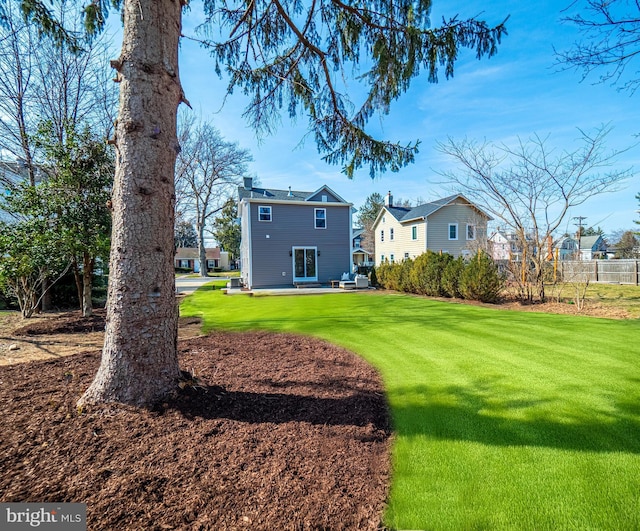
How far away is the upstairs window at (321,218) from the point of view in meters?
18.0

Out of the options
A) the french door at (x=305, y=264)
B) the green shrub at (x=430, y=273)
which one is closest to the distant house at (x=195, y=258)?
the french door at (x=305, y=264)

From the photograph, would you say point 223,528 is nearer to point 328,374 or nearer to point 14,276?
point 328,374

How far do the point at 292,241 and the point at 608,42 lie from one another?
15014 mm

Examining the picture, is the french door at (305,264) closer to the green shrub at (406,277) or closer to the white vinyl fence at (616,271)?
the green shrub at (406,277)

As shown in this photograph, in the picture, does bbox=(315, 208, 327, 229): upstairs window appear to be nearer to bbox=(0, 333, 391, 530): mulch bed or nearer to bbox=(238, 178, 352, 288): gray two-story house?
bbox=(238, 178, 352, 288): gray two-story house

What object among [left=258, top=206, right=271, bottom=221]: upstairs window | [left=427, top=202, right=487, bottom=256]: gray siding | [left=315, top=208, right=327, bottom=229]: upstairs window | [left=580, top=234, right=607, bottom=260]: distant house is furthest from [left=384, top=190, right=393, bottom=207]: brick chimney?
[left=580, top=234, right=607, bottom=260]: distant house

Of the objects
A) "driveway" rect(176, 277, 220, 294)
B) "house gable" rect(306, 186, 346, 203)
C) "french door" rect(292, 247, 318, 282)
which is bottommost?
"driveway" rect(176, 277, 220, 294)

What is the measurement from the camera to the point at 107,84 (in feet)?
33.0

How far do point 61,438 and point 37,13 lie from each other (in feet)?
16.5

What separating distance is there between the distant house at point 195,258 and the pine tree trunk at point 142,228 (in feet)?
157

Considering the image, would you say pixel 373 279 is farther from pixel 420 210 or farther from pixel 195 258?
pixel 195 258

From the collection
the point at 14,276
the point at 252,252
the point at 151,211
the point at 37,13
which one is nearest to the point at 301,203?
the point at 252,252

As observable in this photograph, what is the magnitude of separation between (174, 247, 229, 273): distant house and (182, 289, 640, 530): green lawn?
4778 centimetres

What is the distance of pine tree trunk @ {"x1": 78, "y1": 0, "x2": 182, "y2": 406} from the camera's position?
245cm
